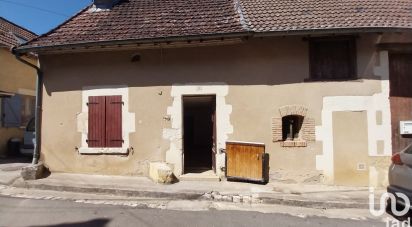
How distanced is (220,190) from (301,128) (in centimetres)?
282

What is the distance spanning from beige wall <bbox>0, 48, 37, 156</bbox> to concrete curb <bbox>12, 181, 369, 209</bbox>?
6.08m

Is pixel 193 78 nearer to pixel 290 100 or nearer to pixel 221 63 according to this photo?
pixel 221 63

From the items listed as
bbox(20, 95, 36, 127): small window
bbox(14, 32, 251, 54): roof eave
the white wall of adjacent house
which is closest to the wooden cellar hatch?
the white wall of adjacent house

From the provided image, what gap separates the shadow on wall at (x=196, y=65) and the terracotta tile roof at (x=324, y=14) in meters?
0.48

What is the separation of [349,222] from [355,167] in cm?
293

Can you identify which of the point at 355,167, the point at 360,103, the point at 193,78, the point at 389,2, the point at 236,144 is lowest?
the point at 355,167

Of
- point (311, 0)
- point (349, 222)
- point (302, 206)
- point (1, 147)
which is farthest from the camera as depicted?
point (1, 147)

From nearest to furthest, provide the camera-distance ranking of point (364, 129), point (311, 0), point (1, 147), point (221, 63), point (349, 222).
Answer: point (349, 222), point (364, 129), point (221, 63), point (311, 0), point (1, 147)

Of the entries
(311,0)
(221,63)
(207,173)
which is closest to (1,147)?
(207,173)

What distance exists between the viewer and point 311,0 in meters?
10.3

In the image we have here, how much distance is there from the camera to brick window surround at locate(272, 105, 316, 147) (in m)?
9.02

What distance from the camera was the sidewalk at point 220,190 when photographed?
7426mm

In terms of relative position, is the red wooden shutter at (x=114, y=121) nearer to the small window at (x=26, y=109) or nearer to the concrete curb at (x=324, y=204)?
the concrete curb at (x=324, y=204)

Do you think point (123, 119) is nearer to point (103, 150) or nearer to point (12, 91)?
point (103, 150)
